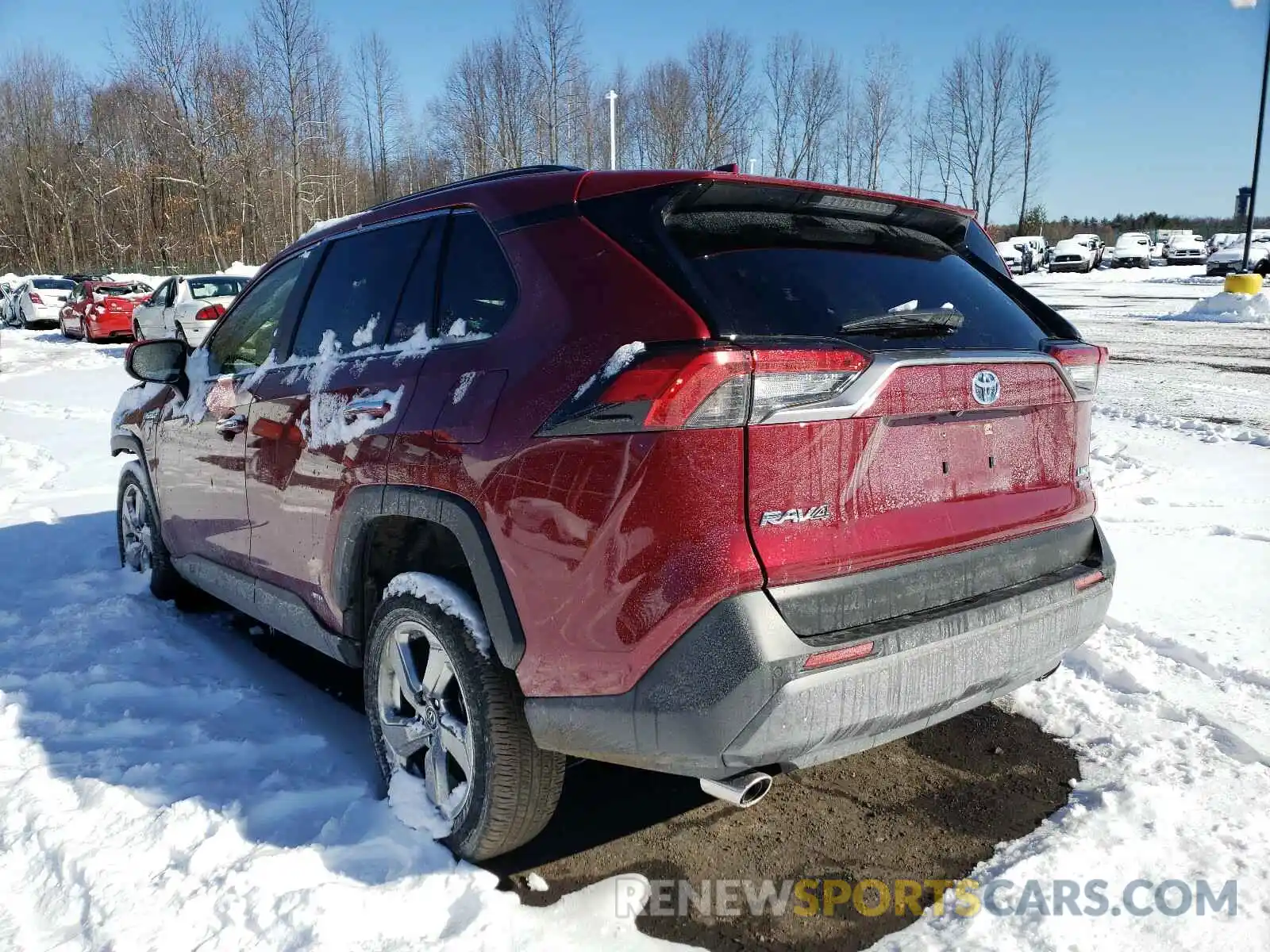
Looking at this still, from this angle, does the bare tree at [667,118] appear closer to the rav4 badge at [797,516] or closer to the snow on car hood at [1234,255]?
the snow on car hood at [1234,255]

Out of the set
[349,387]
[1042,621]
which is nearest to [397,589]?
[349,387]

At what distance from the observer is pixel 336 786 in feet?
9.61

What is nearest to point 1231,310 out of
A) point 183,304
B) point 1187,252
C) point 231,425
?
point 183,304

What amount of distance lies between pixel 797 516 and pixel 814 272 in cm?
68

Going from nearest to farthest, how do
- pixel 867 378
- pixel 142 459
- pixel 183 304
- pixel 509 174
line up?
1. pixel 867 378
2. pixel 509 174
3. pixel 142 459
4. pixel 183 304

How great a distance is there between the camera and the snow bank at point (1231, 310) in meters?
20.0

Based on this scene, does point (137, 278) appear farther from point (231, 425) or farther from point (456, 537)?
point (456, 537)

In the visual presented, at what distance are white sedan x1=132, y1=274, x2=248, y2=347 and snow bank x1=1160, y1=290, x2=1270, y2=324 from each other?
20443mm

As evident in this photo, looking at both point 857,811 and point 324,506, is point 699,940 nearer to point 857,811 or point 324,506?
point 857,811

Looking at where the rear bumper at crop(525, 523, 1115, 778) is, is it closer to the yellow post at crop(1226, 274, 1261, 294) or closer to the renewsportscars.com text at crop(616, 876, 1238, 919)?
the renewsportscars.com text at crop(616, 876, 1238, 919)

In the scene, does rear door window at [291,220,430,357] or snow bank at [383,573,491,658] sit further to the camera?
rear door window at [291,220,430,357]

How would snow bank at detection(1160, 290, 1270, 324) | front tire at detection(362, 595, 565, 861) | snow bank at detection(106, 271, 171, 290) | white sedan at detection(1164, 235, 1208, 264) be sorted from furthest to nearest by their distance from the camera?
white sedan at detection(1164, 235, 1208, 264)
snow bank at detection(106, 271, 171, 290)
snow bank at detection(1160, 290, 1270, 324)
front tire at detection(362, 595, 565, 861)

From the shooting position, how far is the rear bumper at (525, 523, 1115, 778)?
1944mm

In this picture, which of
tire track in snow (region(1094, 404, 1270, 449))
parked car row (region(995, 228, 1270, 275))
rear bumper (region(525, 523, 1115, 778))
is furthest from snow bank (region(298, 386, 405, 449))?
parked car row (region(995, 228, 1270, 275))
